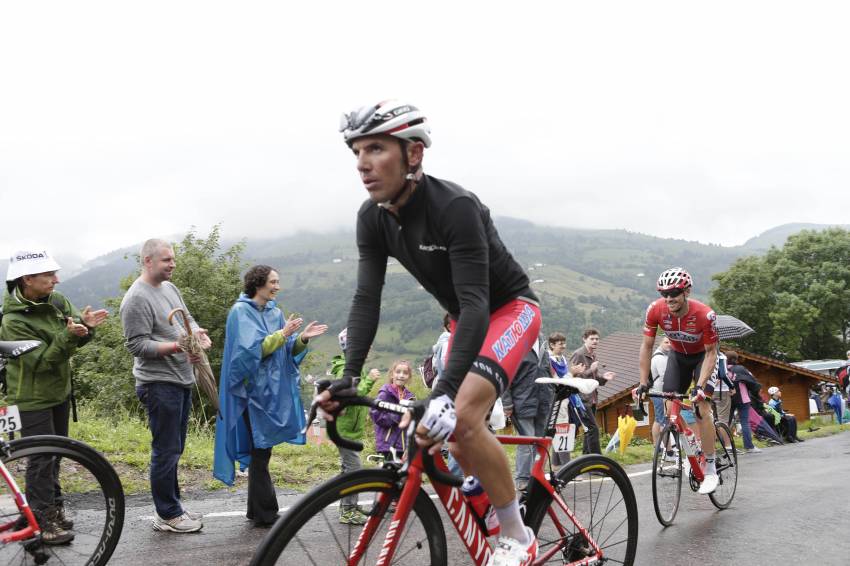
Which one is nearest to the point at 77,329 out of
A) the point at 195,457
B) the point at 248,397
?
the point at 248,397

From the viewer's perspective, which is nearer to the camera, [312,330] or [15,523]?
[15,523]

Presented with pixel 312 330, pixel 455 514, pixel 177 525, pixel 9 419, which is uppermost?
pixel 312 330

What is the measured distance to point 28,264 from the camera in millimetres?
5465

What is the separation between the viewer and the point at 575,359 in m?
12.1

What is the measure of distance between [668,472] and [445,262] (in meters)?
4.64

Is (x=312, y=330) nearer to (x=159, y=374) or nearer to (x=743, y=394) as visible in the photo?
(x=159, y=374)

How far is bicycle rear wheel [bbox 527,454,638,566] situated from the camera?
408cm

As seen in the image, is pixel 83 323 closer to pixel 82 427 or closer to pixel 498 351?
pixel 498 351

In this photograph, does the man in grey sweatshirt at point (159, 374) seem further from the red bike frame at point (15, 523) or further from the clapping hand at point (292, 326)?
the red bike frame at point (15, 523)

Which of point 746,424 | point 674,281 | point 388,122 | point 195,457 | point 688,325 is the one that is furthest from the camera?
point 746,424

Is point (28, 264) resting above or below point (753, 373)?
above

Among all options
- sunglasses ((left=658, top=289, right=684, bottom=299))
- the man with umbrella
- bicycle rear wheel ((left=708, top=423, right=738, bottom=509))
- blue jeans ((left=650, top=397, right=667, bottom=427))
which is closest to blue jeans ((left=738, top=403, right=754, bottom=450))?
the man with umbrella

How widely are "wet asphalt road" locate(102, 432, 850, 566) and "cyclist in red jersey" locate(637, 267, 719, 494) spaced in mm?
604

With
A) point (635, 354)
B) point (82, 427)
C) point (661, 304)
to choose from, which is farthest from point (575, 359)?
point (635, 354)
